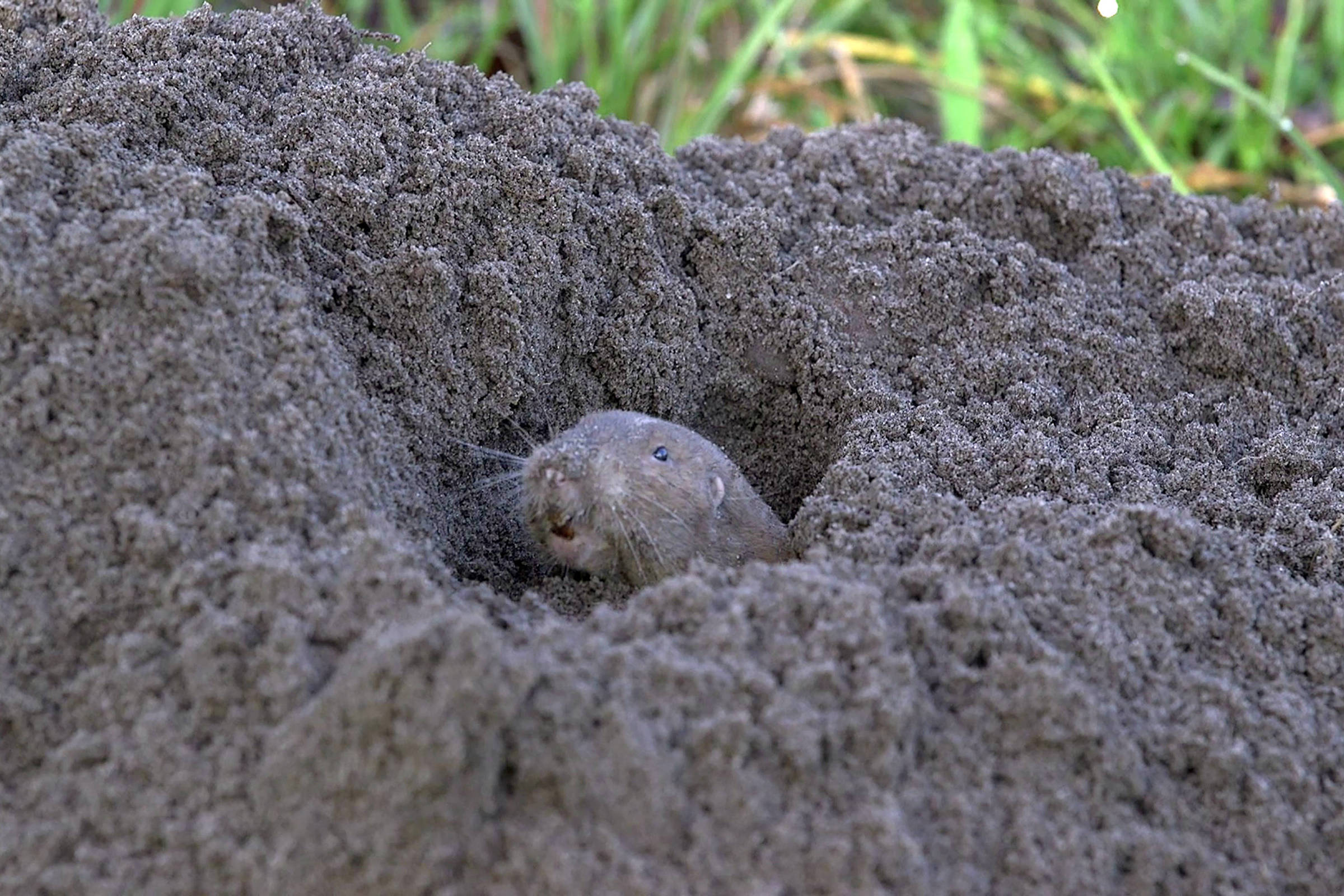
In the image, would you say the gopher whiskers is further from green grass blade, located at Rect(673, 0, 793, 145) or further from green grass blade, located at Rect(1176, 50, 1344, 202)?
green grass blade, located at Rect(1176, 50, 1344, 202)

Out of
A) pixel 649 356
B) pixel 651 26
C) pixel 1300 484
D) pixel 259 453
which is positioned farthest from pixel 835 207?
pixel 651 26

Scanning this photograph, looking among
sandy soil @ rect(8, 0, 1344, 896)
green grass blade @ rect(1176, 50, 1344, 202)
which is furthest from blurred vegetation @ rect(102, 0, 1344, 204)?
sandy soil @ rect(8, 0, 1344, 896)

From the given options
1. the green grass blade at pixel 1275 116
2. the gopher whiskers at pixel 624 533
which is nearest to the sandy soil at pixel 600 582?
the gopher whiskers at pixel 624 533

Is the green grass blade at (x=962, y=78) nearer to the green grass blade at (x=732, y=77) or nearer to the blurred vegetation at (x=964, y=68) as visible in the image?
the blurred vegetation at (x=964, y=68)

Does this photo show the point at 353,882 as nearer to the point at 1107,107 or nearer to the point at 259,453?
the point at 259,453

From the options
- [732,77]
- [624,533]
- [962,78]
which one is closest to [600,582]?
[624,533]

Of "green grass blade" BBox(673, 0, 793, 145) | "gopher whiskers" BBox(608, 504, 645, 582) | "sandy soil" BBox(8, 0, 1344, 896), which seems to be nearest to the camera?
"sandy soil" BBox(8, 0, 1344, 896)

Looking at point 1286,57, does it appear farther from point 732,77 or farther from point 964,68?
point 732,77
